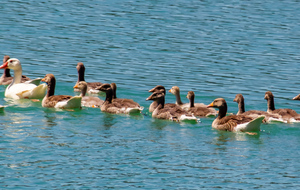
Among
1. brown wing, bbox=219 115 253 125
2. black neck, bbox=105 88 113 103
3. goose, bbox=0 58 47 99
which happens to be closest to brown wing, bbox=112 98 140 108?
black neck, bbox=105 88 113 103

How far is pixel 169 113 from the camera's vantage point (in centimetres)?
2000

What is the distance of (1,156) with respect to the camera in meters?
14.9

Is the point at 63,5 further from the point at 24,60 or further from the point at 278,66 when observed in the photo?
the point at 278,66

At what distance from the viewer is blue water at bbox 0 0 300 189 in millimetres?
14227

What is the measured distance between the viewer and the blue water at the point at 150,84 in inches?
560

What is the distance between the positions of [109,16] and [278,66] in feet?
53.0

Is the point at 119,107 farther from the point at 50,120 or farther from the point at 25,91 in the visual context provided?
the point at 25,91

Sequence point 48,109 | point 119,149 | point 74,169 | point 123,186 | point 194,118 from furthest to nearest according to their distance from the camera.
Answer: point 48,109
point 194,118
point 119,149
point 74,169
point 123,186

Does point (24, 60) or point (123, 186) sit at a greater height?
point (24, 60)

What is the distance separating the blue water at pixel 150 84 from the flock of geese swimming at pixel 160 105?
0.38 m

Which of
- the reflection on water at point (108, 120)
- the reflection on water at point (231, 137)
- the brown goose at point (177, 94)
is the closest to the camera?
the reflection on water at point (231, 137)

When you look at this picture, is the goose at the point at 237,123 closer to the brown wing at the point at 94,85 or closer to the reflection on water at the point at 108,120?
the reflection on water at the point at 108,120

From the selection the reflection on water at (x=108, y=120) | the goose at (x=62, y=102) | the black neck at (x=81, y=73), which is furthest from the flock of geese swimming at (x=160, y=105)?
the black neck at (x=81, y=73)

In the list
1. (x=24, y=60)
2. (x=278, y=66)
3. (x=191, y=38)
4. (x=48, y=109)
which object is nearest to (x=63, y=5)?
(x=191, y=38)
